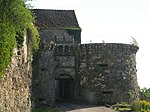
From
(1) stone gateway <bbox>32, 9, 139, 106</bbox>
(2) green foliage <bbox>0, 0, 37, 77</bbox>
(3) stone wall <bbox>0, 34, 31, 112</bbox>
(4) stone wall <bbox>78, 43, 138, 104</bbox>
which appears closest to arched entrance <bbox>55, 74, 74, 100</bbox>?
(1) stone gateway <bbox>32, 9, 139, 106</bbox>

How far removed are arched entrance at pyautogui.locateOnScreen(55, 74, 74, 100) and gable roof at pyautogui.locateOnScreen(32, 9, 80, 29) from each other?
558 cm

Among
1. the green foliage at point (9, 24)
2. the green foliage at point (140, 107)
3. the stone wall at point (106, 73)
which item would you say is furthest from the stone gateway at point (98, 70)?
the green foliage at point (9, 24)

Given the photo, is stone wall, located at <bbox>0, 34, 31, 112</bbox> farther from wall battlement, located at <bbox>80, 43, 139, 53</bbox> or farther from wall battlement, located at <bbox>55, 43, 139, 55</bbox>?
wall battlement, located at <bbox>80, 43, 139, 53</bbox>

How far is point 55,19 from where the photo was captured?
34250mm

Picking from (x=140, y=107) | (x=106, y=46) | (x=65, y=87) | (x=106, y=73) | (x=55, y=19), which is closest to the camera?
(x=140, y=107)

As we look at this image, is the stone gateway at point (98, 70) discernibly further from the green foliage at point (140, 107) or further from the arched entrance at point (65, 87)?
the green foliage at point (140, 107)

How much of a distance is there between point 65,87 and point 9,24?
19359mm

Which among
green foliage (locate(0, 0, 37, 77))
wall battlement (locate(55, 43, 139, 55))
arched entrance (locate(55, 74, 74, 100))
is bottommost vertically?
arched entrance (locate(55, 74, 74, 100))

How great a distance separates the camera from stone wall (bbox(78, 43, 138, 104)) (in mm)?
26891

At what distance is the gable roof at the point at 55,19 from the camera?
110 feet

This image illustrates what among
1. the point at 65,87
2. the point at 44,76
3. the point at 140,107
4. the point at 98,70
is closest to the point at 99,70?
the point at 98,70

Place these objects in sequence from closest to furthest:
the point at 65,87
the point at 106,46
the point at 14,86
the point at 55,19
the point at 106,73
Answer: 1. the point at 14,86
2. the point at 106,73
3. the point at 106,46
4. the point at 65,87
5. the point at 55,19

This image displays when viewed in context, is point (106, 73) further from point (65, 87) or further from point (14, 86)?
point (14, 86)

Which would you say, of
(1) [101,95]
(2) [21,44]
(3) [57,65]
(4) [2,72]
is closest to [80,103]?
(1) [101,95]
